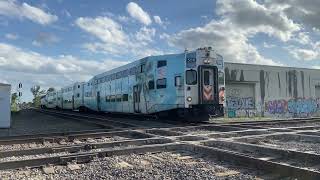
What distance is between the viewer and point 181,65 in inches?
752

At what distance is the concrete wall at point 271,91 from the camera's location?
36.9 metres

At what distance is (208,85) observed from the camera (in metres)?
19.4

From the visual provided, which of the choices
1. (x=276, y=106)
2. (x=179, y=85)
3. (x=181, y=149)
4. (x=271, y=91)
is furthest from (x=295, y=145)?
(x=276, y=106)

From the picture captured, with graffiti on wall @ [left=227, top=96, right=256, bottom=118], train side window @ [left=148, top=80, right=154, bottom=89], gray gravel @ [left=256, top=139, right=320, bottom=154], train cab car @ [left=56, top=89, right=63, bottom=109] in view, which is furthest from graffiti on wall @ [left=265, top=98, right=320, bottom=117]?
gray gravel @ [left=256, top=139, right=320, bottom=154]

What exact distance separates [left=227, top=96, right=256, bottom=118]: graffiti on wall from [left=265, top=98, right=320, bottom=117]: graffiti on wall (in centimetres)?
225

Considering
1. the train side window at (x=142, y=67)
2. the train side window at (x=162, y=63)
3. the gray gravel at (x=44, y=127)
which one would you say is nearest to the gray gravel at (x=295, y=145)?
the gray gravel at (x=44, y=127)

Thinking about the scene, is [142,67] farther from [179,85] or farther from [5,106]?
[5,106]

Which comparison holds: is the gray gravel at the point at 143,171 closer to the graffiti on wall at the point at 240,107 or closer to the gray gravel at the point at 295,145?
the gray gravel at the point at 295,145

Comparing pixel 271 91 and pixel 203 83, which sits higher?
pixel 271 91

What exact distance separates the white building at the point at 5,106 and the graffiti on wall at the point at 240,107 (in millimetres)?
19916

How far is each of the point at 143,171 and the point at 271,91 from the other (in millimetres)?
35190

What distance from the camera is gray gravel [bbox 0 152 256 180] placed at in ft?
20.6

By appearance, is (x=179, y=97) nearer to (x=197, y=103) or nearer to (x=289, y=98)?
(x=197, y=103)

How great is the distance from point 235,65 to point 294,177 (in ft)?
105
